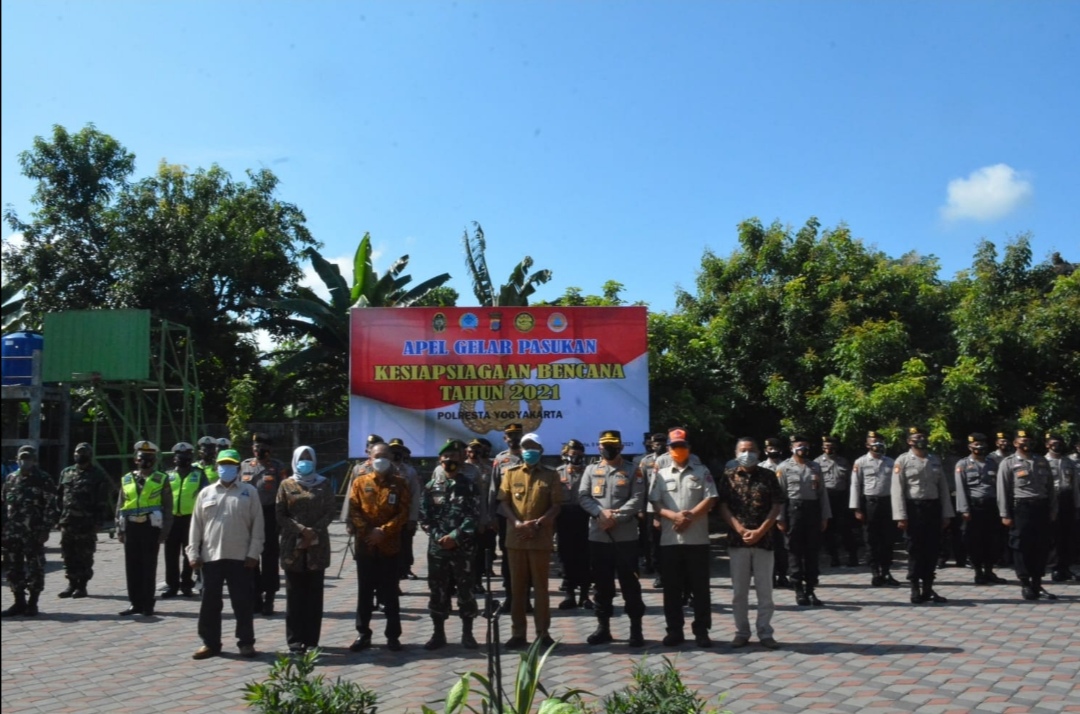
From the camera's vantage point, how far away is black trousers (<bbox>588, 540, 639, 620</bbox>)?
7902 mm

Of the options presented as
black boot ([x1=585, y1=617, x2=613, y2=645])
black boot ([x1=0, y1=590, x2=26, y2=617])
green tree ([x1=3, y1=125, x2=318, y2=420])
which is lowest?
black boot ([x1=585, y1=617, x2=613, y2=645])

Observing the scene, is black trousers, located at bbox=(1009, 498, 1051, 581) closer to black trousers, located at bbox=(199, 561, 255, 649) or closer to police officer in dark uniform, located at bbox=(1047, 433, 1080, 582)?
police officer in dark uniform, located at bbox=(1047, 433, 1080, 582)

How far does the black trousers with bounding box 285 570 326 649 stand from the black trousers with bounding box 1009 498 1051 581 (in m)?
7.11

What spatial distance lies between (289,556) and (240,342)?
2067 cm

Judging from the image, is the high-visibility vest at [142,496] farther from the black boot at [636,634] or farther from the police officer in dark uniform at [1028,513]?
the police officer in dark uniform at [1028,513]

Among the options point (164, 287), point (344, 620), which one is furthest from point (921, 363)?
point (164, 287)

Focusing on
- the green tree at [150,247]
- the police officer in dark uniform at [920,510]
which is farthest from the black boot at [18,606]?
the green tree at [150,247]

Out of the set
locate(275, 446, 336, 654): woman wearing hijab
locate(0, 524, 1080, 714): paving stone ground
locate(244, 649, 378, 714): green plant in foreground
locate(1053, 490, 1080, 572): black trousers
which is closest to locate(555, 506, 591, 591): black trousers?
locate(0, 524, 1080, 714): paving stone ground

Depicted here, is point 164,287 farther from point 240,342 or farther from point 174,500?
point 174,500

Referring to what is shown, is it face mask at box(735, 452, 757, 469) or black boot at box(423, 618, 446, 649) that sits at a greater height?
face mask at box(735, 452, 757, 469)

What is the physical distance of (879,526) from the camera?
37.9 feet

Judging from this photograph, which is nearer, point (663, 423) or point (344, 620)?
point (344, 620)

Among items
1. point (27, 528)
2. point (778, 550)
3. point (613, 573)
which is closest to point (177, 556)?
point (27, 528)

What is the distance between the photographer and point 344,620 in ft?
30.3
